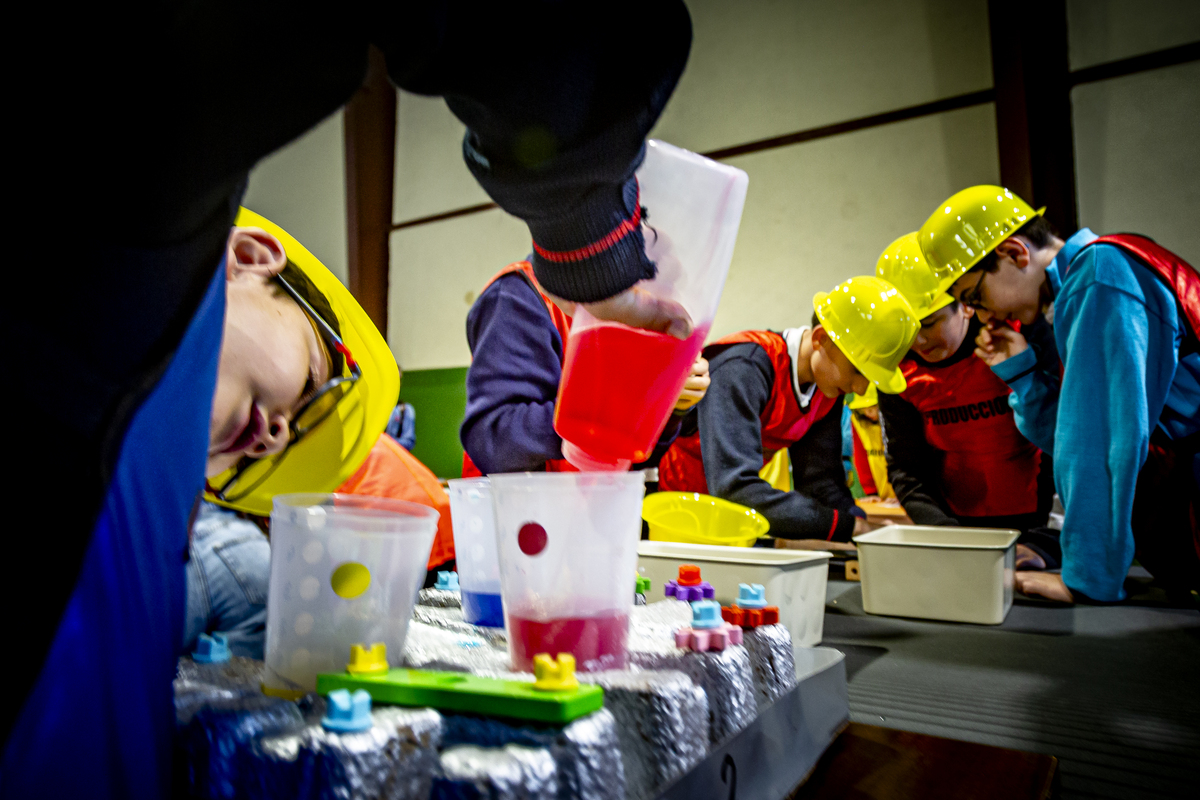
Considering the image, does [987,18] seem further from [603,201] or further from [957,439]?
[603,201]

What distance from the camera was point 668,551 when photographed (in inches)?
48.4

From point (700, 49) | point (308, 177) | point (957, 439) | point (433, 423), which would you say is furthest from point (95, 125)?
point (308, 177)

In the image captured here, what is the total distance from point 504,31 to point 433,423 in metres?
4.42

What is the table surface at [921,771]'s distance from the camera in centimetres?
60

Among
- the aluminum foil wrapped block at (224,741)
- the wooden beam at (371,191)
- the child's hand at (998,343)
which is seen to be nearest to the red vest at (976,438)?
the child's hand at (998,343)

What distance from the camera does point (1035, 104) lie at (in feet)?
9.75

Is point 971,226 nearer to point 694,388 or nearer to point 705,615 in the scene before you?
point 694,388

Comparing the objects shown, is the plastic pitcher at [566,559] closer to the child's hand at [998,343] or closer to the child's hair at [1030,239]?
the child's hair at [1030,239]

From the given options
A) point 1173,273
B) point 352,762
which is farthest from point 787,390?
point 352,762

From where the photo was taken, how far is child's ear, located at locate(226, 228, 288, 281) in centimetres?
67

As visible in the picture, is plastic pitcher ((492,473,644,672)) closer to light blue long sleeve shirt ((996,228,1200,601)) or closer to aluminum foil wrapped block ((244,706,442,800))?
aluminum foil wrapped block ((244,706,442,800))

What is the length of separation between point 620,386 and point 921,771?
45 cm

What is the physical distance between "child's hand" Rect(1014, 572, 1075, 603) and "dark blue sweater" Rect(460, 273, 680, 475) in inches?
42.9

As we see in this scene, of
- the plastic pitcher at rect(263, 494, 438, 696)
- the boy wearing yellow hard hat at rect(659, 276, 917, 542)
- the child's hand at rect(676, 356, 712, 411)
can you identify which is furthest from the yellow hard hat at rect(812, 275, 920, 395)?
the plastic pitcher at rect(263, 494, 438, 696)
